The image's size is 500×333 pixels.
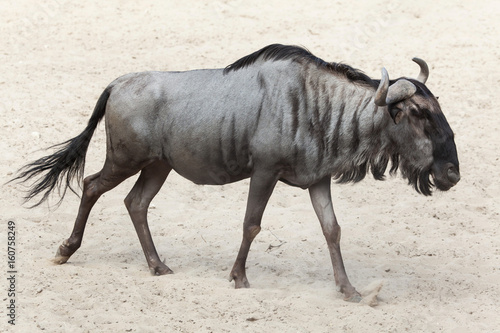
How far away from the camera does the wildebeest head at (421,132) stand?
19.6 ft

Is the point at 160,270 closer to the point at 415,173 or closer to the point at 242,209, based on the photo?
the point at 242,209

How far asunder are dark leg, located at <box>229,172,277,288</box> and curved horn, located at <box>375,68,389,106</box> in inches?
43.3

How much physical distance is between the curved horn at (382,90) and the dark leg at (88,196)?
2.43 m

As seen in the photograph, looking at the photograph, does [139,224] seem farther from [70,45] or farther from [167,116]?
[70,45]

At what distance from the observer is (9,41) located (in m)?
12.1

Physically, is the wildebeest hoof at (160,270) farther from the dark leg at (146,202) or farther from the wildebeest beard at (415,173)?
the wildebeest beard at (415,173)

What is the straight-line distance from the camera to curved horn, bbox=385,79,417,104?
5.95 m

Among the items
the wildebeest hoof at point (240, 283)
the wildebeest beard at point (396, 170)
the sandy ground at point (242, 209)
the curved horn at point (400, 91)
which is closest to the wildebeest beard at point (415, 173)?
the wildebeest beard at point (396, 170)

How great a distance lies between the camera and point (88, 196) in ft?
23.3

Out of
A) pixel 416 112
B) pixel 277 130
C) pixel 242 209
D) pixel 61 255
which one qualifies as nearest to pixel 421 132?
pixel 416 112


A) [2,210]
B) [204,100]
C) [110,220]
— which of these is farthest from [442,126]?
[2,210]

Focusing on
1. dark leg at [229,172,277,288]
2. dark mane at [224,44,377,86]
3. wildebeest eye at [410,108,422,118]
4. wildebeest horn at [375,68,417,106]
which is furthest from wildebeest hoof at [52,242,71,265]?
wildebeest eye at [410,108,422,118]

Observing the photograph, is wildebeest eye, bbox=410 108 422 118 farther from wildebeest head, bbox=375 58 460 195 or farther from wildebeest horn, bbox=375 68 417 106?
wildebeest horn, bbox=375 68 417 106

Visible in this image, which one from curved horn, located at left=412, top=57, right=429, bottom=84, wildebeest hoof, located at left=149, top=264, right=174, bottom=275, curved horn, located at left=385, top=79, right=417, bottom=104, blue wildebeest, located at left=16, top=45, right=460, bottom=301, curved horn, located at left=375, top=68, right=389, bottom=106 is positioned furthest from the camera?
wildebeest hoof, located at left=149, top=264, right=174, bottom=275
